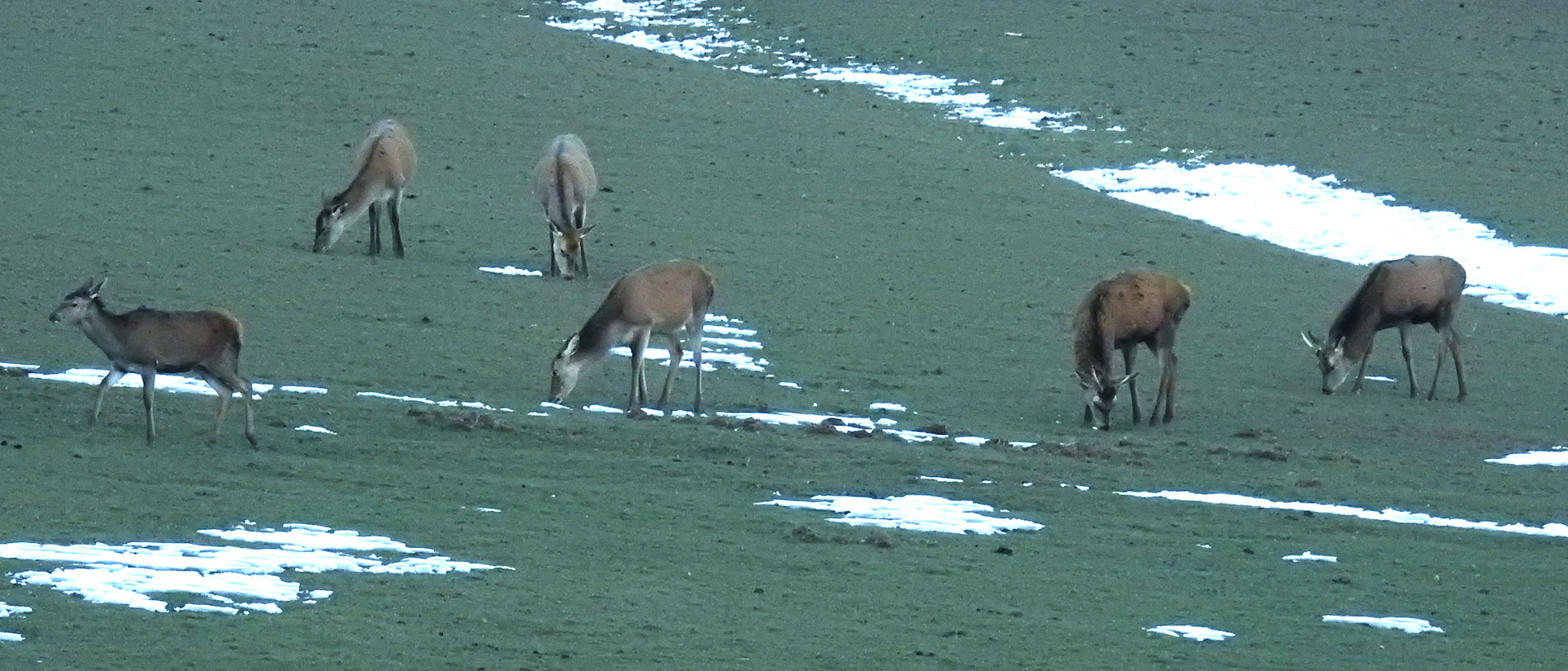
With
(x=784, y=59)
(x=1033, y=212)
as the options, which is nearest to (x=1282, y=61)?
(x=784, y=59)

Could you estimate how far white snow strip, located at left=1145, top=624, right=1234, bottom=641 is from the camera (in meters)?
11.2

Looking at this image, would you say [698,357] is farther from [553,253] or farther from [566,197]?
[566,197]

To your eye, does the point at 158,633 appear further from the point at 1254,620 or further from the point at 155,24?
the point at 155,24

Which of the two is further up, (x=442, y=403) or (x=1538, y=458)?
(x=1538, y=458)

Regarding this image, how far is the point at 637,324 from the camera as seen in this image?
17.8 m

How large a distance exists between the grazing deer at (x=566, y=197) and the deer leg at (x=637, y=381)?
5.48 metres

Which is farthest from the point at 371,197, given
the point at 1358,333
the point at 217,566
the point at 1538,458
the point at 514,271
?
the point at 217,566

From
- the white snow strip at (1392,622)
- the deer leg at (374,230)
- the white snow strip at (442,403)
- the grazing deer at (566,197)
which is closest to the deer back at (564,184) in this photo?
the grazing deer at (566,197)

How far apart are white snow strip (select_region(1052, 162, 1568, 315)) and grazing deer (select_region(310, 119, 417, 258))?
12.0 m

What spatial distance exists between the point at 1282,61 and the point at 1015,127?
21.4 feet

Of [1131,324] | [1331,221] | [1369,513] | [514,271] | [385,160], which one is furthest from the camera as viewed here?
[1331,221]

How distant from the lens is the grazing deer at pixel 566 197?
2342 cm

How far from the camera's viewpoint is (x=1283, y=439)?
723 inches

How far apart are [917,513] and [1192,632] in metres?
3.15
